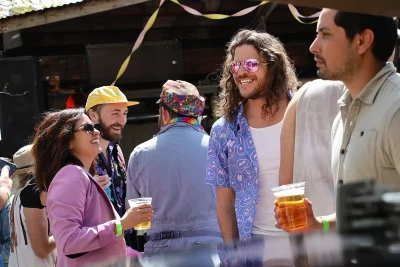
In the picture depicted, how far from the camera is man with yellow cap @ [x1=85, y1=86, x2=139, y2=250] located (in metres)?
5.36

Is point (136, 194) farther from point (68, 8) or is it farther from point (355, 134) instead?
point (68, 8)

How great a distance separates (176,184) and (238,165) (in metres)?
0.76

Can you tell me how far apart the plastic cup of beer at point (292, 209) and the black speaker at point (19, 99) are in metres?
7.21

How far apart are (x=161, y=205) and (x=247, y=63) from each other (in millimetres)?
1088

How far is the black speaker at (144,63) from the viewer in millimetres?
10570

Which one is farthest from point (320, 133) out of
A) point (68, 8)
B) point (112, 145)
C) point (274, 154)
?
point (68, 8)

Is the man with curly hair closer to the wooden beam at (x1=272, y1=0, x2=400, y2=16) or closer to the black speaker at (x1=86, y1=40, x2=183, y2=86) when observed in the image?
the wooden beam at (x1=272, y1=0, x2=400, y2=16)

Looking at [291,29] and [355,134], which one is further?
[291,29]

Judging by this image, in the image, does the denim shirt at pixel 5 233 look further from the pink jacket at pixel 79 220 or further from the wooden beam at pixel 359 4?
the wooden beam at pixel 359 4

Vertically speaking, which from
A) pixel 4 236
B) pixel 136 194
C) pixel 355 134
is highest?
pixel 355 134

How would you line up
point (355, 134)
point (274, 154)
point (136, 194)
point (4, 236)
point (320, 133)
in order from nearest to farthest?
point (355, 134) → point (320, 133) → point (274, 154) → point (136, 194) → point (4, 236)

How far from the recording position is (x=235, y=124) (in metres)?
4.12

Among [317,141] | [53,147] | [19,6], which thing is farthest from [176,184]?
[19,6]

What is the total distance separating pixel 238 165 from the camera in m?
4.00
